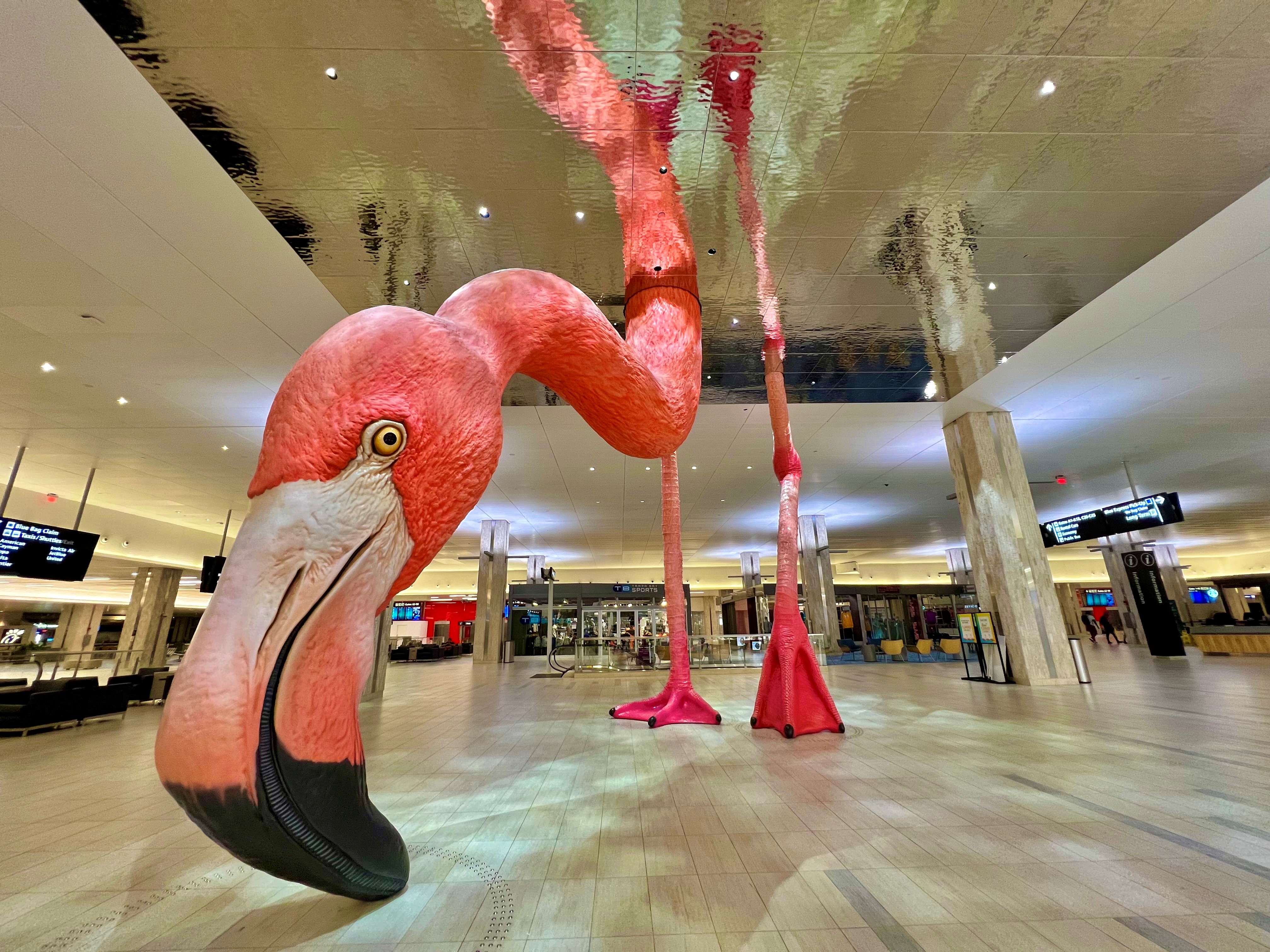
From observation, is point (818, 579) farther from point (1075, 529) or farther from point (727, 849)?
point (727, 849)

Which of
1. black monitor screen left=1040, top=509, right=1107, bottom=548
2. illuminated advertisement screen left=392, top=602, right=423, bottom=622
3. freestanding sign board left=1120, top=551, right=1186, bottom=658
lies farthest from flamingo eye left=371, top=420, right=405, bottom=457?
illuminated advertisement screen left=392, top=602, right=423, bottom=622

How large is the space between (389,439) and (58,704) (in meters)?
8.84

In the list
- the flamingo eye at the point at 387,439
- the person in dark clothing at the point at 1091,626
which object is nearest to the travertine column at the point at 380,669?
the flamingo eye at the point at 387,439

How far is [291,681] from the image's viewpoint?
3.38 feet

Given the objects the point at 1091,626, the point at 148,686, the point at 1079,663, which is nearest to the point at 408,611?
the point at 148,686

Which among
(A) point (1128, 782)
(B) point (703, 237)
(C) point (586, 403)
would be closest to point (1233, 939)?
(A) point (1128, 782)

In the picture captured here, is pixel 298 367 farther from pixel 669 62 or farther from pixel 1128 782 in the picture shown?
pixel 1128 782

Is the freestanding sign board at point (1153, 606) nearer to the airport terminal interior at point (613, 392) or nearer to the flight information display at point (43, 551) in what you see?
the airport terminal interior at point (613, 392)

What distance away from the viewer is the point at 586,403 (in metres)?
2.03

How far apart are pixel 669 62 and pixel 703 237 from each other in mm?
1596

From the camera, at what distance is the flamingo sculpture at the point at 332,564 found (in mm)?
951

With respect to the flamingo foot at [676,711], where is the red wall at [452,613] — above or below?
above

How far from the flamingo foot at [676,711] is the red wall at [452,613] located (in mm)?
28292

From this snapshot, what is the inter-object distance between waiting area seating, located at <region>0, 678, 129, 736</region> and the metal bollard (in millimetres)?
13595
